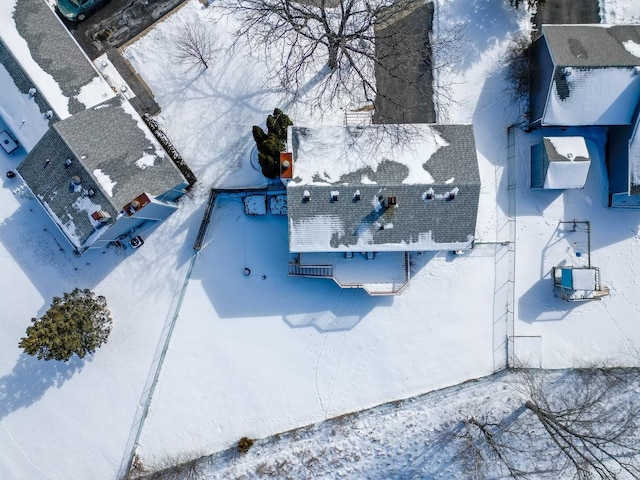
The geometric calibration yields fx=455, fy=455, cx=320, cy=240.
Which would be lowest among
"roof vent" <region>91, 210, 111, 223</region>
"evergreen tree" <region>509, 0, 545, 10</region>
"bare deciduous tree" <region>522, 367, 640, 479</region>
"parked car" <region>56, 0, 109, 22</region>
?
"bare deciduous tree" <region>522, 367, 640, 479</region>

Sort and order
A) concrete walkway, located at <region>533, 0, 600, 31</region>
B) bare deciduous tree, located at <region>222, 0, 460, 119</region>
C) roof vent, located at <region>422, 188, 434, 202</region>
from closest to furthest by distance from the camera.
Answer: roof vent, located at <region>422, 188, 434, 202</region> < bare deciduous tree, located at <region>222, 0, 460, 119</region> < concrete walkway, located at <region>533, 0, 600, 31</region>

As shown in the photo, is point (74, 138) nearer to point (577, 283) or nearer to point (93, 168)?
point (93, 168)

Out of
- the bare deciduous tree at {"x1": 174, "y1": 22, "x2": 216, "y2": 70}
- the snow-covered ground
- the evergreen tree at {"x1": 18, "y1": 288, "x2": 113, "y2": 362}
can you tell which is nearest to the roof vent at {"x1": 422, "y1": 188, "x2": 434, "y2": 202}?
the snow-covered ground

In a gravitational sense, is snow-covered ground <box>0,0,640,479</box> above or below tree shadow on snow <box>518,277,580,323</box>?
above

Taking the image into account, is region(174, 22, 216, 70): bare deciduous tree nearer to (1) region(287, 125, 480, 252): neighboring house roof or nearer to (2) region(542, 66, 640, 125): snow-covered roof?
(1) region(287, 125, 480, 252): neighboring house roof

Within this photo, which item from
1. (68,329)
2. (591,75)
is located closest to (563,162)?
(591,75)

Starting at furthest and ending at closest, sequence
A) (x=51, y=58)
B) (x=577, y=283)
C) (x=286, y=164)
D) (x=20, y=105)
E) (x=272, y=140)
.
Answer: (x=577, y=283)
(x=20, y=105)
(x=51, y=58)
(x=272, y=140)
(x=286, y=164)

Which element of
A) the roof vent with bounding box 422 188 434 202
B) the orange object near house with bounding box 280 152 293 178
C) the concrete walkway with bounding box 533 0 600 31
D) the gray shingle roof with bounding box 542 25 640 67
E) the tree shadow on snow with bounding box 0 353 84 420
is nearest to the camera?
the orange object near house with bounding box 280 152 293 178
